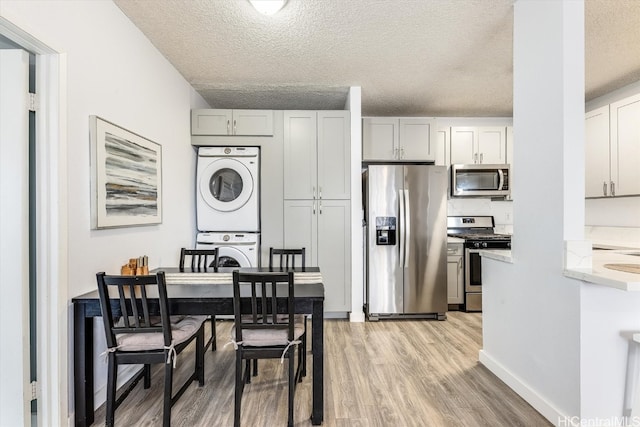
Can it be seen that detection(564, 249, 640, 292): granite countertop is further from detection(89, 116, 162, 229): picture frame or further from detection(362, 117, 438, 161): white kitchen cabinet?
detection(89, 116, 162, 229): picture frame

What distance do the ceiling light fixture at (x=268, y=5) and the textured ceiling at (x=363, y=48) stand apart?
11 cm

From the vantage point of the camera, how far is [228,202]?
3.69 m

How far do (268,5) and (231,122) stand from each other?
1.78 meters

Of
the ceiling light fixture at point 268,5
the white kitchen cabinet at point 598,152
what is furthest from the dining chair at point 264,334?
the white kitchen cabinet at point 598,152

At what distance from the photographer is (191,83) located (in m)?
3.65

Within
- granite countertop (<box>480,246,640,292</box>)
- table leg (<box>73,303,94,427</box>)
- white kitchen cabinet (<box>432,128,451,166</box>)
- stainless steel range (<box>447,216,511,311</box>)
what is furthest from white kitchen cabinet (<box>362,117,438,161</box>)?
table leg (<box>73,303,94,427</box>)

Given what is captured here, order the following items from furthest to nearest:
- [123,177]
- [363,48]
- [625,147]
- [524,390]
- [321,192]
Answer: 1. [321,192]
2. [625,147]
3. [363,48]
4. [123,177]
5. [524,390]

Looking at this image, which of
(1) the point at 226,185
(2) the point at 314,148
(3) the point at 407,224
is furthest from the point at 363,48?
(1) the point at 226,185

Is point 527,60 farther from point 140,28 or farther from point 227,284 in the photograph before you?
point 140,28

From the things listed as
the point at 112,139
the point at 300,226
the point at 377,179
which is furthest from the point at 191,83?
the point at 377,179

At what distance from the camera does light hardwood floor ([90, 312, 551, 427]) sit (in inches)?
75.2

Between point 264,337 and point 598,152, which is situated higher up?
point 598,152

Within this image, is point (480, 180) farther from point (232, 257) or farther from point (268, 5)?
point (268, 5)

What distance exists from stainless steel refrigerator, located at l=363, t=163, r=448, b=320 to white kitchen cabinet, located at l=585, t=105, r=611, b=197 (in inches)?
62.1
